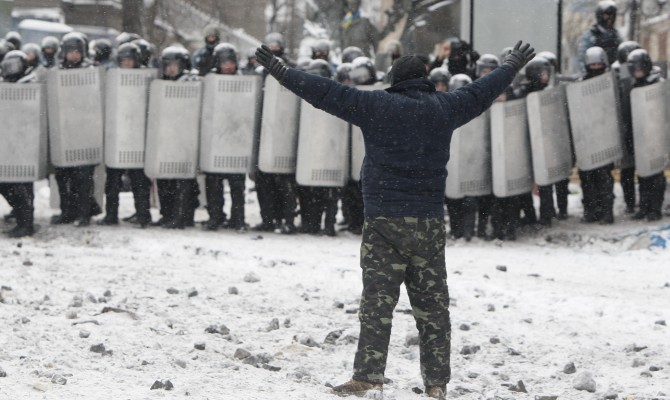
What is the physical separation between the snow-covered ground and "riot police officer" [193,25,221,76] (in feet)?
10.3

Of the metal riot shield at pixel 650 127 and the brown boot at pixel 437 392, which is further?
the metal riot shield at pixel 650 127

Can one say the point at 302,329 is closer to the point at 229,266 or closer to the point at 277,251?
the point at 229,266

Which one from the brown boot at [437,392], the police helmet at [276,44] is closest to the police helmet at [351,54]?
the police helmet at [276,44]

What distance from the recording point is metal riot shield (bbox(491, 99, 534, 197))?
43.3 feet

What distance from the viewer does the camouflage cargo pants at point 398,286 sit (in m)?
6.31

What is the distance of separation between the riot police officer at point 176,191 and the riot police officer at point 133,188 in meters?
0.17

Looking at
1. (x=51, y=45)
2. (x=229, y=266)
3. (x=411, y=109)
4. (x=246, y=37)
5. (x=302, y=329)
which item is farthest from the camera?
(x=246, y=37)

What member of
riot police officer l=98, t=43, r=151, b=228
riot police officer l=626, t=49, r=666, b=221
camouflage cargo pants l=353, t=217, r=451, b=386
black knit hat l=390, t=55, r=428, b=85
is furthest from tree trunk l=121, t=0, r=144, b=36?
camouflage cargo pants l=353, t=217, r=451, b=386

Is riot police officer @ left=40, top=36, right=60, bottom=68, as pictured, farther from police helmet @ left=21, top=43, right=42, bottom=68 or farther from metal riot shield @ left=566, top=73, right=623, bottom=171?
metal riot shield @ left=566, top=73, right=623, bottom=171

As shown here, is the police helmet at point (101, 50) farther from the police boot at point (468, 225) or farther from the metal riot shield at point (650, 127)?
the metal riot shield at point (650, 127)

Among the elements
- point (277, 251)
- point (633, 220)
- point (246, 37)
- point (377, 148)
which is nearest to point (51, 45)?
point (277, 251)

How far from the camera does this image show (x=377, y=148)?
6328 mm

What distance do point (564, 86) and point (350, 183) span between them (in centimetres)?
253

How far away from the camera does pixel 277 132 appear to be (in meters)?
13.5
